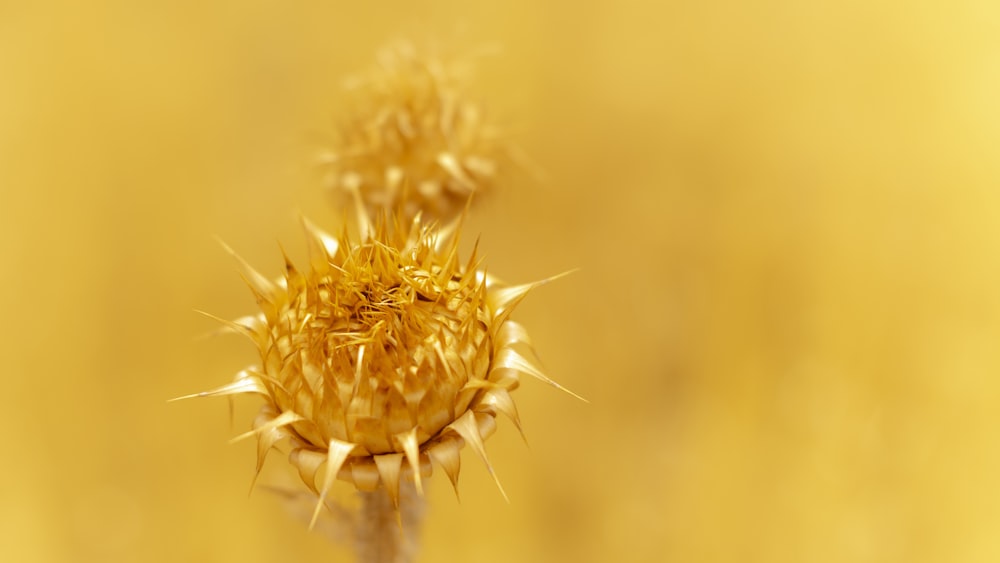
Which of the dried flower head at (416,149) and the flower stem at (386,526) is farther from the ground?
the dried flower head at (416,149)

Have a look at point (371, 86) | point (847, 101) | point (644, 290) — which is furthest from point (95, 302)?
point (847, 101)

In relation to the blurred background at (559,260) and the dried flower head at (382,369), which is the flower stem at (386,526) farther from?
the blurred background at (559,260)

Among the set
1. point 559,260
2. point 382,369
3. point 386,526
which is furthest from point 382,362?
point 559,260

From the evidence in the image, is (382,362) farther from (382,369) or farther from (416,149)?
(416,149)

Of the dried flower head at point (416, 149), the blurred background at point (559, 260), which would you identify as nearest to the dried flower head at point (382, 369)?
the dried flower head at point (416, 149)

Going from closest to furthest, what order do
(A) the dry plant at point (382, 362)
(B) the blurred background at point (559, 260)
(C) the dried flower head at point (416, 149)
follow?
(A) the dry plant at point (382, 362)
(C) the dried flower head at point (416, 149)
(B) the blurred background at point (559, 260)

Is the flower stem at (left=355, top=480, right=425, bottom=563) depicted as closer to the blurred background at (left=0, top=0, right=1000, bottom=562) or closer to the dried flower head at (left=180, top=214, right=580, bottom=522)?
the dried flower head at (left=180, top=214, right=580, bottom=522)

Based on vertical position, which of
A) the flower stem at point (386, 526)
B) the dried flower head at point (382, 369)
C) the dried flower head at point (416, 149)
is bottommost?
the flower stem at point (386, 526)
